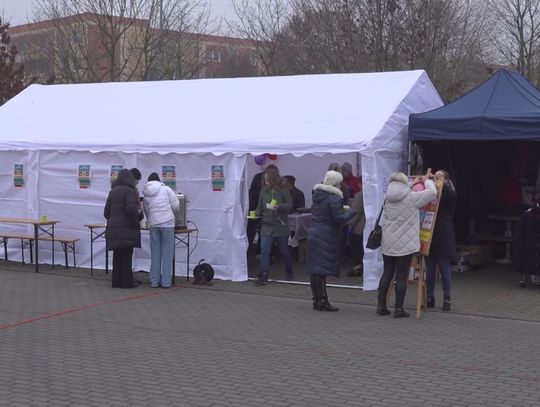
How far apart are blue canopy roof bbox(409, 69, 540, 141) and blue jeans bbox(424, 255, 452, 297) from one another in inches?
89.3

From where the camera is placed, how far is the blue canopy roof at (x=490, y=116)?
10930mm

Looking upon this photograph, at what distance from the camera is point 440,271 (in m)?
9.66


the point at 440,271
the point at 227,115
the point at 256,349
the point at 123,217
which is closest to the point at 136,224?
the point at 123,217

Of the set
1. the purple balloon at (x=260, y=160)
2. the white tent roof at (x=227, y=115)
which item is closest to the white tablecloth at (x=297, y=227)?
the purple balloon at (x=260, y=160)

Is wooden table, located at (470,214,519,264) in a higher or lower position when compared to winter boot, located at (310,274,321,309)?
higher

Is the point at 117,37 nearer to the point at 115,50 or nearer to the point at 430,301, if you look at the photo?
the point at 115,50

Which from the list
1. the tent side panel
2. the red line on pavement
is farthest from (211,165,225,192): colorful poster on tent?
the tent side panel

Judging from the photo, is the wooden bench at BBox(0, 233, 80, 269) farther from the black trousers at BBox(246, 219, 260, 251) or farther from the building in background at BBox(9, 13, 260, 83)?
the building in background at BBox(9, 13, 260, 83)

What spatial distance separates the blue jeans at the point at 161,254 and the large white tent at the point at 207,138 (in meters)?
0.81

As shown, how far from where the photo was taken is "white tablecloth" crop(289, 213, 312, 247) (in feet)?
46.3

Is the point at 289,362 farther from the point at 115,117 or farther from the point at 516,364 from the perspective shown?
the point at 115,117

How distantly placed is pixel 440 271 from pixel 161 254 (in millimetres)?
3984

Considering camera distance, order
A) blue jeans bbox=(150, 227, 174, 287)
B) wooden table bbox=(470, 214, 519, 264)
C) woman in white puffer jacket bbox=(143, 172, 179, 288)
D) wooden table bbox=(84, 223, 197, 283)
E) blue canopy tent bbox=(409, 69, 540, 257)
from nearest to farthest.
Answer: blue canopy tent bbox=(409, 69, 540, 257) < woman in white puffer jacket bbox=(143, 172, 179, 288) < blue jeans bbox=(150, 227, 174, 287) < wooden table bbox=(84, 223, 197, 283) < wooden table bbox=(470, 214, 519, 264)

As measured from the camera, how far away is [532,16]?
28.1 metres
